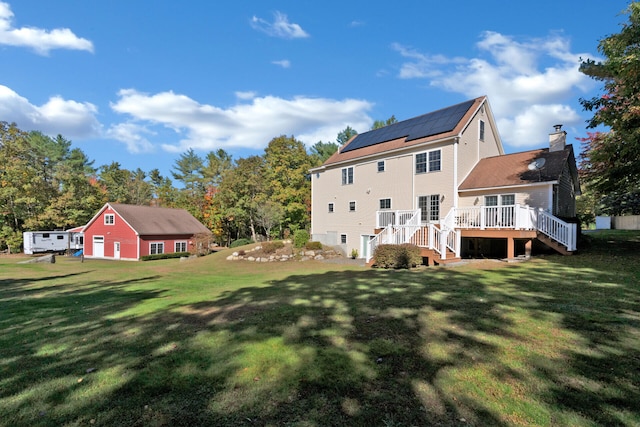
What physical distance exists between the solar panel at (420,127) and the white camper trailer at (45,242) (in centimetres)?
3385

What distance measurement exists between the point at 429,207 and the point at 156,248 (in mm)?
27576

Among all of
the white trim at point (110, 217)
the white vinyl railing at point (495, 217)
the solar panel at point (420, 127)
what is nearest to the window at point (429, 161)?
the solar panel at point (420, 127)

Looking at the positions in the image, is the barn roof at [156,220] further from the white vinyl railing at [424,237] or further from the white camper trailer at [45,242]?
the white vinyl railing at [424,237]

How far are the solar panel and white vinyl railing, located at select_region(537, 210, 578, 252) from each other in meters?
6.89

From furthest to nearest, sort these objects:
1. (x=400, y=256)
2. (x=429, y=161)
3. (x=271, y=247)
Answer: (x=271, y=247)
(x=429, y=161)
(x=400, y=256)

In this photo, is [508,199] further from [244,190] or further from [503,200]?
[244,190]

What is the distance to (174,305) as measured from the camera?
7031 mm

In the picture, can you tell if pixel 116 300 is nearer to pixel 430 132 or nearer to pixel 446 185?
pixel 446 185

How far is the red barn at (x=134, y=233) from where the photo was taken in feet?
103

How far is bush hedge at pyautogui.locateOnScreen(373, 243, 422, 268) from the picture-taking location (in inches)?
505

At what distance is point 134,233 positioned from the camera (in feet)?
101

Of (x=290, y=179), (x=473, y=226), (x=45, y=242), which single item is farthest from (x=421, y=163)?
(x=45, y=242)

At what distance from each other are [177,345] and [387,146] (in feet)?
61.0

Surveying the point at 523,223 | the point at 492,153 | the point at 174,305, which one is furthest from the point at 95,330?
the point at 492,153
